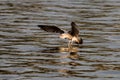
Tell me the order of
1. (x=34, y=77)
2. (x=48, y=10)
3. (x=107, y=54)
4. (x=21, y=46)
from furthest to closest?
(x=48, y=10) < (x=21, y=46) < (x=107, y=54) < (x=34, y=77)

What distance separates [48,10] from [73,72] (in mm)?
14924

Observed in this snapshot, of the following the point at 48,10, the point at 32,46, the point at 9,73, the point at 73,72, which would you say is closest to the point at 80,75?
the point at 73,72

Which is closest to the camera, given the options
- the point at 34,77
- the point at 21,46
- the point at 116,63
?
the point at 34,77

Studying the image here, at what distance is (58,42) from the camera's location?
73.8ft

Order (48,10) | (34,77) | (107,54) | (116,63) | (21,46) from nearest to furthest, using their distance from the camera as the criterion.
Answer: (34,77) → (116,63) → (107,54) → (21,46) → (48,10)

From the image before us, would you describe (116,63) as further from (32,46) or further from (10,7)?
(10,7)

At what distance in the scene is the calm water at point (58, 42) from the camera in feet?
55.4

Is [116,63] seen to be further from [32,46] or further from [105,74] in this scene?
[32,46]

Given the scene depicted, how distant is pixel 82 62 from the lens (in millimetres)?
18469

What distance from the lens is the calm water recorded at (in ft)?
55.4

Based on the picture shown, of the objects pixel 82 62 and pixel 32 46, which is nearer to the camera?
pixel 82 62

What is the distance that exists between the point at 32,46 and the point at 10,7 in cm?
1171

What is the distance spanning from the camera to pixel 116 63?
59.6 feet

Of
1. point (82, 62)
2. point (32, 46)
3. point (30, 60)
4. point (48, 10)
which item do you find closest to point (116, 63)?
point (82, 62)
